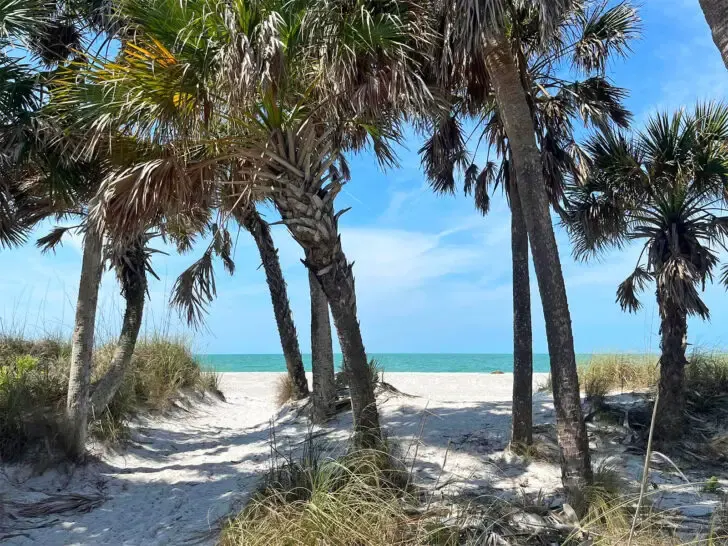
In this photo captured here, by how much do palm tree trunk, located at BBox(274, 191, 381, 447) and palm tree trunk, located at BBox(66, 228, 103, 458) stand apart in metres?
3.37

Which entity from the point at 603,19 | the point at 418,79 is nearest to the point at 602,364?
the point at 603,19

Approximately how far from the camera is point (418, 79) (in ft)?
20.7

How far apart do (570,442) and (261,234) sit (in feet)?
28.2

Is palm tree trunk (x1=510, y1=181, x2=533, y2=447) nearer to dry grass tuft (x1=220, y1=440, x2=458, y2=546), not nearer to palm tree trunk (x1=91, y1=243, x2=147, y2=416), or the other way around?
dry grass tuft (x1=220, y1=440, x2=458, y2=546)

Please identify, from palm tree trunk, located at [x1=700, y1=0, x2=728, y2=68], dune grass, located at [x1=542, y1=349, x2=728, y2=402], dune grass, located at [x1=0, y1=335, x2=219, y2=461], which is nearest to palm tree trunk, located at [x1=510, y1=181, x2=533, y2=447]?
dune grass, located at [x1=542, y1=349, x2=728, y2=402]

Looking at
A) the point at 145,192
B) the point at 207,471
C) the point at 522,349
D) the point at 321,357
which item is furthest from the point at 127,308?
the point at 522,349

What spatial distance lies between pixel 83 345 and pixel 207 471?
2.56 meters

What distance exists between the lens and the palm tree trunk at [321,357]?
11094mm

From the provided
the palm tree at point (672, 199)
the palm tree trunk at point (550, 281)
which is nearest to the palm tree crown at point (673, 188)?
the palm tree at point (672, 199)

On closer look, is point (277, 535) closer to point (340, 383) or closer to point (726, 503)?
point (726, 503)

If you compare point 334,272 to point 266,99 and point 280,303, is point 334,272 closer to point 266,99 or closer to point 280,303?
point 266,99

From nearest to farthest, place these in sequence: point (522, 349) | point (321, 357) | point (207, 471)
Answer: point (522, 349) < point (207, 471) < point (321, 357)

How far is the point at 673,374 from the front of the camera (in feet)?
29.4

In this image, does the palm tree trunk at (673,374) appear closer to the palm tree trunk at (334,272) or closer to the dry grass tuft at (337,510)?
the palm tree trunk at (334,272)
